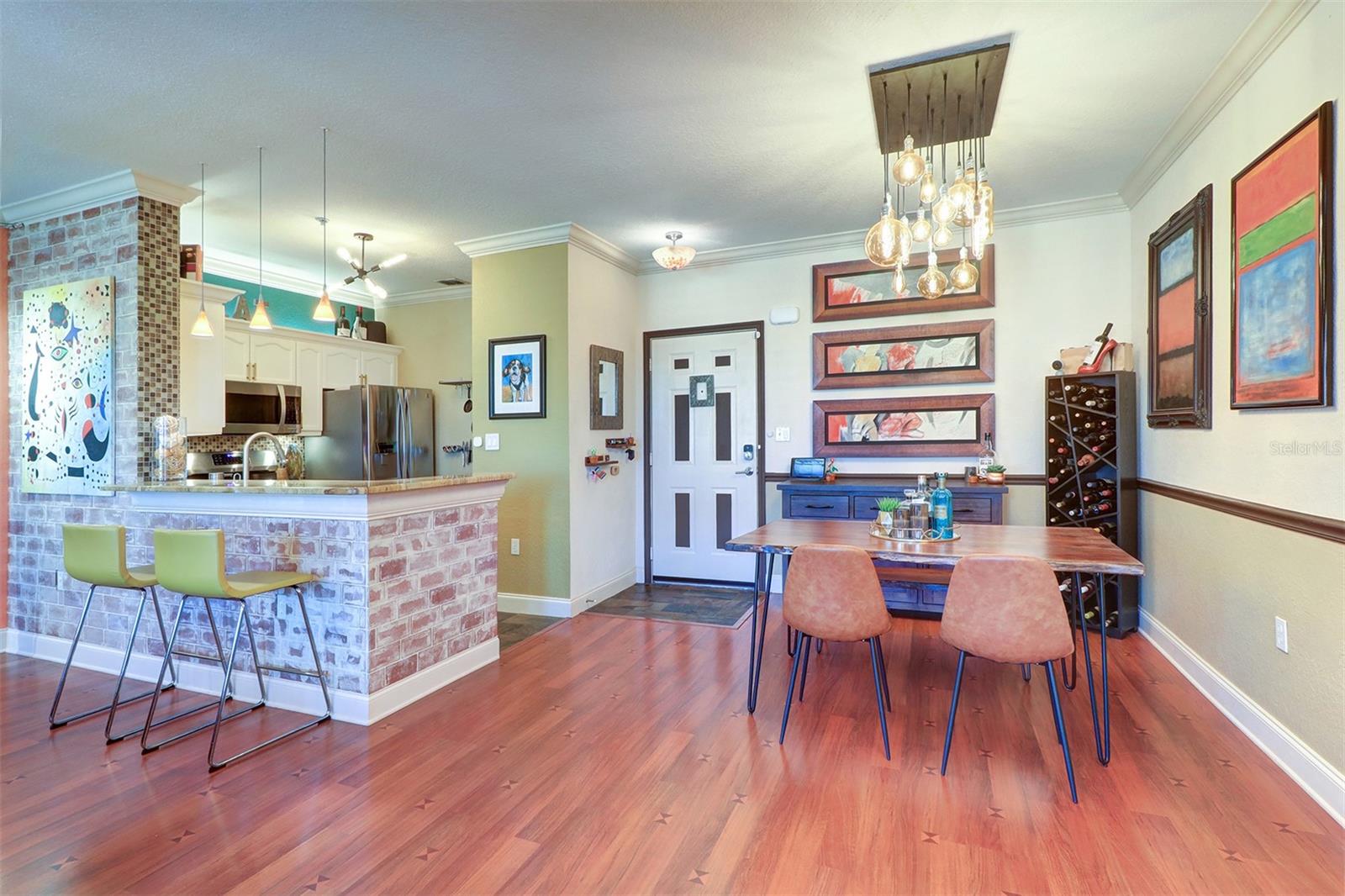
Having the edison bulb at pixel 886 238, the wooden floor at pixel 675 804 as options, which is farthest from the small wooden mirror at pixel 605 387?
the edison bulb at pixel 886 238

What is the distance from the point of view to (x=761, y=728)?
8.82ft

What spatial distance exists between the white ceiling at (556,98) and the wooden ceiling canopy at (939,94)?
64 millimetres

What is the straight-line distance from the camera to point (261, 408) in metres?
5.03

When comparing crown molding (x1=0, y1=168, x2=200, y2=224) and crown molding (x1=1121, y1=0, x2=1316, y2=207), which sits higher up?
crown molding (x1=1121, y1=0, x2=1316, y2=207)

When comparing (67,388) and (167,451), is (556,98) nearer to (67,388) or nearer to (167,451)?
(167,451)

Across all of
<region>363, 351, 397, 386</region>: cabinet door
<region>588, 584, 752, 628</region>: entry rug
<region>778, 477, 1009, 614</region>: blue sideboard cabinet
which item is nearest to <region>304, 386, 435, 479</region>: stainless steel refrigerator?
<region>363, 351, 397, 386</region>: cabinet door

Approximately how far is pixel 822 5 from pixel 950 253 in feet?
8.83

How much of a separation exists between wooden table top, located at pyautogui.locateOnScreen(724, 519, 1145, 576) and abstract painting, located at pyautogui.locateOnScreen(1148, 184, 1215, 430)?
0.84 metres

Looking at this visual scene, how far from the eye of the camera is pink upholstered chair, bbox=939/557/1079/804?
7.24ft

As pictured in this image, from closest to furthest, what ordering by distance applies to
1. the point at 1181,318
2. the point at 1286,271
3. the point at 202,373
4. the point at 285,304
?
1. the point at 1286,271
2. the point at 1181,318
3. the point at 202,373
4. the point at 285,304

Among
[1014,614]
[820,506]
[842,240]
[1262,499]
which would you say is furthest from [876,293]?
[1014,614]

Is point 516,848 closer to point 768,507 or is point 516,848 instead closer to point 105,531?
point 105,531

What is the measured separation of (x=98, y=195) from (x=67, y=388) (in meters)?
1.11

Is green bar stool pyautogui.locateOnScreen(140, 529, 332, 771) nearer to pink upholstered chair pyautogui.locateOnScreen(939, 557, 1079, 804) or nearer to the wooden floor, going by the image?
the wooden floor
